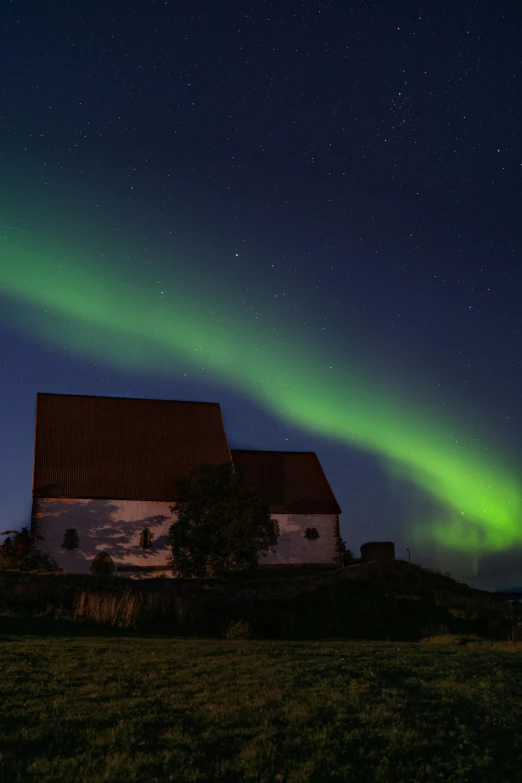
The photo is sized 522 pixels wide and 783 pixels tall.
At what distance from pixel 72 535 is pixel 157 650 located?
2982cm

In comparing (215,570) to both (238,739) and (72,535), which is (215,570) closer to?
(72,535)

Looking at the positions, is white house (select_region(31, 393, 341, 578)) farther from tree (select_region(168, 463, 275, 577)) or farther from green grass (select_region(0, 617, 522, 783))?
green grass (select_region(0, 617, 522, 783))

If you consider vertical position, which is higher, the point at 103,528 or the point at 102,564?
the point at 103,528

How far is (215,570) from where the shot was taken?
37844 millimetres

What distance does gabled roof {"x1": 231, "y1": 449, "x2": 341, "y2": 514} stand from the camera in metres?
51.1

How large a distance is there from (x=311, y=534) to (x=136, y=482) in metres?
14.2

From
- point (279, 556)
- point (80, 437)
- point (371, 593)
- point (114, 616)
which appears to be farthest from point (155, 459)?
point (114, 616)

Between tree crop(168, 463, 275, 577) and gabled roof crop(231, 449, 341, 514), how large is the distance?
27.5 feet

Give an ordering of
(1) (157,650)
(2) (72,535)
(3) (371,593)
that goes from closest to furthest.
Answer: (1) (157,650), (3) (371,593), (2) (72,535)

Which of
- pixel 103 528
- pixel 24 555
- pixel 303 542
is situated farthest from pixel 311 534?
pixel 24 555

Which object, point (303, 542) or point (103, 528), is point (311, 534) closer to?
point (303, 542)

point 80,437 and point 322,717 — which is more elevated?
point 80,437

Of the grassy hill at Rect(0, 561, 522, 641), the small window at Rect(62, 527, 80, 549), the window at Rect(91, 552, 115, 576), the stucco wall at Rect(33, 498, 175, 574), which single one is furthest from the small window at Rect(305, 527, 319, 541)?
the small window at Rect(62, 527, 80, 549)

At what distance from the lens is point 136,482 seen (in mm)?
46750
